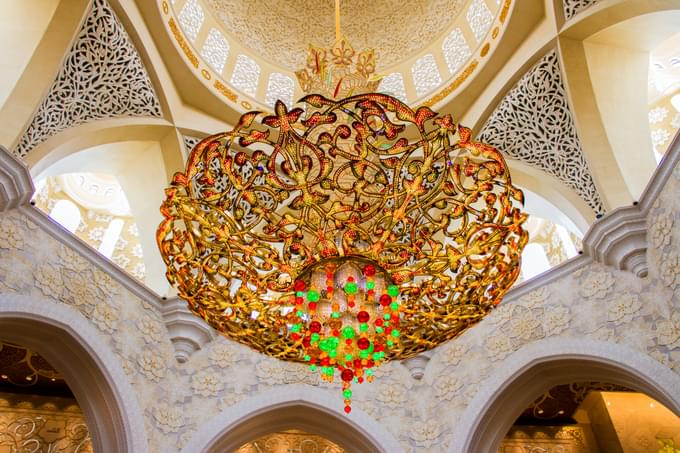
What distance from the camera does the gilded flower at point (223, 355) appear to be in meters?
6.41

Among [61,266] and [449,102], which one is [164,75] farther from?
[449,102]

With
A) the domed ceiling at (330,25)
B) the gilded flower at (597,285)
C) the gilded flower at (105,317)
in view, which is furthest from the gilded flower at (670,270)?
the gilded flower at (105,317)

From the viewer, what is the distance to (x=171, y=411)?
19.3 ft

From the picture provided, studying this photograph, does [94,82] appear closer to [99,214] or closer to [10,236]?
[10,236]

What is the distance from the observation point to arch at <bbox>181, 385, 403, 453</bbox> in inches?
234

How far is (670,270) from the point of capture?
4.91 m

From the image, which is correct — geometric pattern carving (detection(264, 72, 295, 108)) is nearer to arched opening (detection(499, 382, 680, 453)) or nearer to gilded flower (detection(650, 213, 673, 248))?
gilded flower (detection(650, 213, 673, 248))

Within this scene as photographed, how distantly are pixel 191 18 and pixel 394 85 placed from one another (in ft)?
11.5

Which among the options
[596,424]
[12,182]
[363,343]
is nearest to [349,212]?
[363,343]

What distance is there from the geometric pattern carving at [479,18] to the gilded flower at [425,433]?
18.0 ft

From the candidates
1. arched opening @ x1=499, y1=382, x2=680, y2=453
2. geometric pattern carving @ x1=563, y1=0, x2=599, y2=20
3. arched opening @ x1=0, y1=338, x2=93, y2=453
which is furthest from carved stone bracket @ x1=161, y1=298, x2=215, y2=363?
geometric pattern carving @ x1=563, y1=0, x2=599, y2=20

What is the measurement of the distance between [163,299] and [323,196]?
13.2 ft

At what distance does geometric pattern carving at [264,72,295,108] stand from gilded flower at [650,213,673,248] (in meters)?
5.79

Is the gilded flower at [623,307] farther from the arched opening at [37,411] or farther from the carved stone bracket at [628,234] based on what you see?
the arched opening at [37,411]
